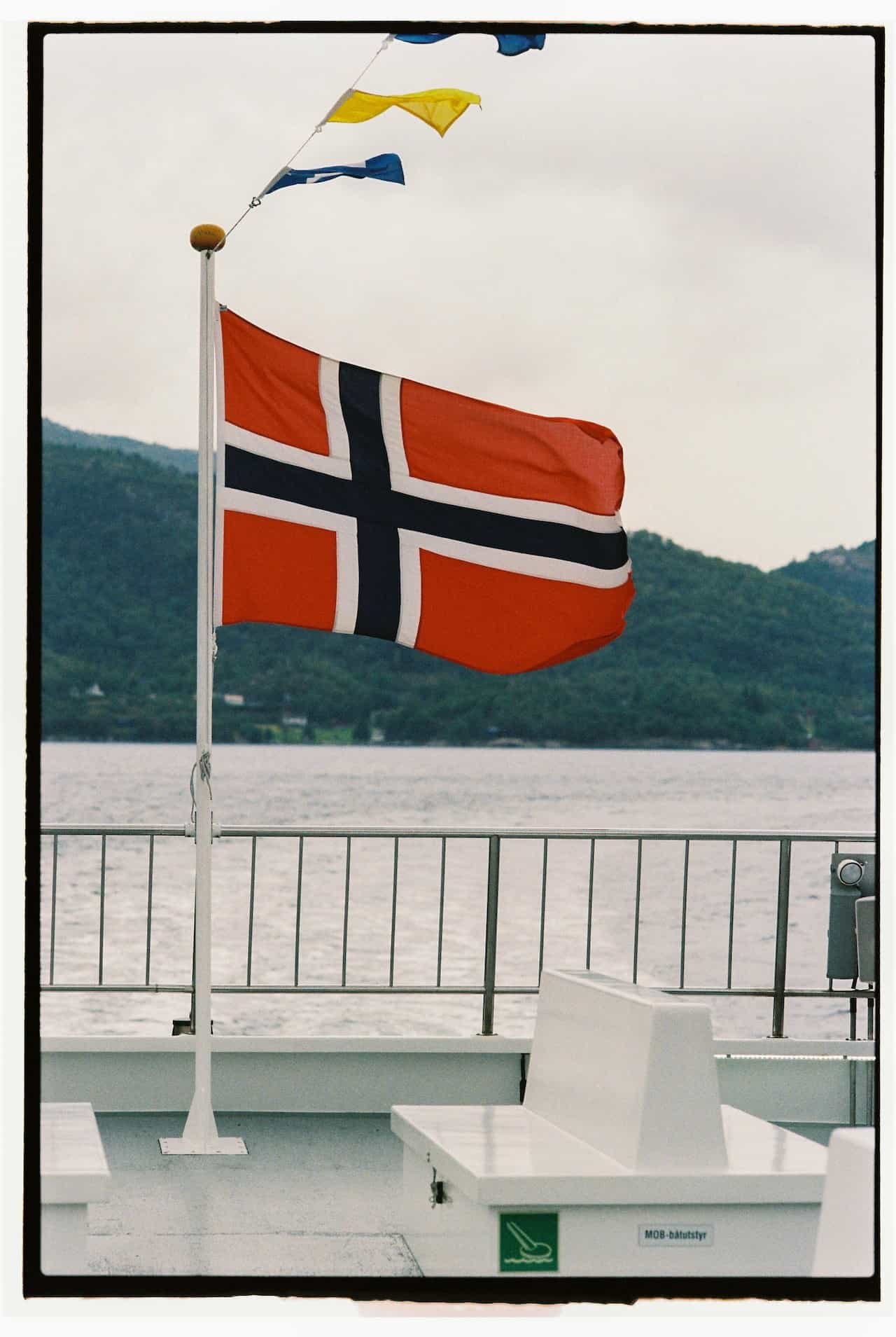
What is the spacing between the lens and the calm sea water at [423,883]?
21.5 metres

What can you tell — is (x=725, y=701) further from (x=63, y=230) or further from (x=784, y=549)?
(x=63, y=230)

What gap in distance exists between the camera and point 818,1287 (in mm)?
3242

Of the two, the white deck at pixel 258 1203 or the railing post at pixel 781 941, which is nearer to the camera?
the white deck at pixel 258 1203

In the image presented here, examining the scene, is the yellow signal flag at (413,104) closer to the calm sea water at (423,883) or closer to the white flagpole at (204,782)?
the white flagpole at (204,782)

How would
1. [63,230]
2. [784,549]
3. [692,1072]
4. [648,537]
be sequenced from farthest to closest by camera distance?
[784,549] < [648,537] < [63,230] < [692,1072]

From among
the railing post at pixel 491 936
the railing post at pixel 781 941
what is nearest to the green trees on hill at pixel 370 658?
the railing post at pixel 491 936

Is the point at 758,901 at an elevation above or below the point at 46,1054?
below

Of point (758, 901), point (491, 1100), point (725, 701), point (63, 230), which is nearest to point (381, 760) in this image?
point (725, 701)

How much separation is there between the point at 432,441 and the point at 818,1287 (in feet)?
11.9

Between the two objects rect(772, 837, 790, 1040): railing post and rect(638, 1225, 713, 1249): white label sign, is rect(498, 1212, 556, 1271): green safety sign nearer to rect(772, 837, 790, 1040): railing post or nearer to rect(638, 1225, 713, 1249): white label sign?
rect(638, 1225, 713, 1249): white label sign

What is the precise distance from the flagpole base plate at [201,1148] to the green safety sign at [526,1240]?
196cm

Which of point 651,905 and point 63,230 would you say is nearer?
point 651,905

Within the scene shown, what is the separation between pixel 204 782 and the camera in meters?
5.84

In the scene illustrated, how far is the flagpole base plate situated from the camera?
5.79 meters
